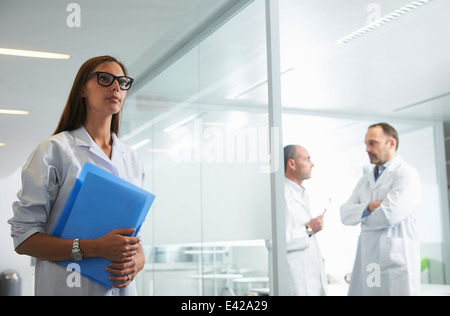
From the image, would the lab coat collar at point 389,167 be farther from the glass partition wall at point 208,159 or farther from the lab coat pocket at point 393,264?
the glass partition wall at point 208,159

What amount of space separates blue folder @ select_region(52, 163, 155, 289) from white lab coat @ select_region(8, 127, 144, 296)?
5cm

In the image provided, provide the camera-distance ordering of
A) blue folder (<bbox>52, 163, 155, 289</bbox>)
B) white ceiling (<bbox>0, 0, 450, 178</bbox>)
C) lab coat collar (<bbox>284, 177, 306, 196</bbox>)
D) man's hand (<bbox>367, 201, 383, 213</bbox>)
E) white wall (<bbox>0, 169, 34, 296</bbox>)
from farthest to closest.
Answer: man's hand (<bbox>367, 201, 383, 213</bbox>) < lab coat collar (<bbox>284, 177, 306, 196</bbox>) < white ceiling (<bbox>0, 0, 450, 178</bbox>) < white wall (<bbox>0, 169, 34, 296</bbox>) < blue folder (<bbox>52, 163, 155, 289</bbox>)

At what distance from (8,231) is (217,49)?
5.08ft

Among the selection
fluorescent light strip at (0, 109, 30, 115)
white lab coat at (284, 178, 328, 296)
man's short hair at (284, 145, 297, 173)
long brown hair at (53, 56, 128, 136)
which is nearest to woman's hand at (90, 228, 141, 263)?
long brown hair at (53, 56, 128, 136)

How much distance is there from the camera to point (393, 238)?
10.3ft

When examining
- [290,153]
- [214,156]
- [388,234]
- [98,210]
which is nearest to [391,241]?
[388,234]

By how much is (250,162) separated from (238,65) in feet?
1.91

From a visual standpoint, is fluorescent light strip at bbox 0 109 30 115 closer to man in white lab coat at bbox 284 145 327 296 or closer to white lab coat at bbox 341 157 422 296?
man in white lab coat at bbox 284 145 327 296

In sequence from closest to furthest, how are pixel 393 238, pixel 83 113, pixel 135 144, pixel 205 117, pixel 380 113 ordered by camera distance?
pixel 83 113 < pixel 135 144 < pixel 205 117 < pixel 393 238 < pixel 380 113

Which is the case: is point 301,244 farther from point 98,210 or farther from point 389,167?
point 98,210

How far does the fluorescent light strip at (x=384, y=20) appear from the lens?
138 inches

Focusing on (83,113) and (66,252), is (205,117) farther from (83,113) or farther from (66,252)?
(66,252)

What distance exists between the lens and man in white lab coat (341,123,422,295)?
3119mm
